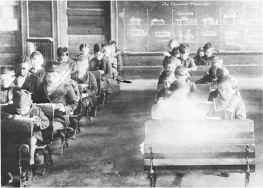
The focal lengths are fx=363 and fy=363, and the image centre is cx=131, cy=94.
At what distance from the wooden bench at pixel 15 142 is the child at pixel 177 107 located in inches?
44.9

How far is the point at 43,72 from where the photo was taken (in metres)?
5.12

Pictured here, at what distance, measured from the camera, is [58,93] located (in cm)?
432

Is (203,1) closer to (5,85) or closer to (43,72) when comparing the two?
(43,72)

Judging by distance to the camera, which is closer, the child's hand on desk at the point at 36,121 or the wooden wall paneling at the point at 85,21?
the child's hand on desk at the point at 36,121

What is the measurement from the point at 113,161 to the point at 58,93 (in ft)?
3.50

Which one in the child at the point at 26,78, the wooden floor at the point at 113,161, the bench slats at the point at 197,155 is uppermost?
the child at the point at 26,78

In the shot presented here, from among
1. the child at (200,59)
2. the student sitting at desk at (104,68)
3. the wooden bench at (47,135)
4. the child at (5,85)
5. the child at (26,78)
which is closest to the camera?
the wooden bench at (47,135)

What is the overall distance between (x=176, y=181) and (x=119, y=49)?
637cm

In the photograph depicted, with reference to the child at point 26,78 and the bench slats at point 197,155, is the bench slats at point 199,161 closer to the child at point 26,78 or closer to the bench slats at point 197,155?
the bench slats at point 197,155

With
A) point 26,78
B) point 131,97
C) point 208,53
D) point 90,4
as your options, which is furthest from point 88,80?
point 90,4

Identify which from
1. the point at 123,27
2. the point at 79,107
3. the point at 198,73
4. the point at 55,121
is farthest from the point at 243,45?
the point at 55,121

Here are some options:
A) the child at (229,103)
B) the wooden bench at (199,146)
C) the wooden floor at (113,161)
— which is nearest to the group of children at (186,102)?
the child at (229,103)

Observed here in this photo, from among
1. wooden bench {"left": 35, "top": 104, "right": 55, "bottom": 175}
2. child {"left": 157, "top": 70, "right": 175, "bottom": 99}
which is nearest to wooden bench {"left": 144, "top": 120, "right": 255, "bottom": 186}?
wooden bench {"left": 35, "top": 104, "right": 55, "bottom": 175}

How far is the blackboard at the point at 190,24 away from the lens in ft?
31.7
